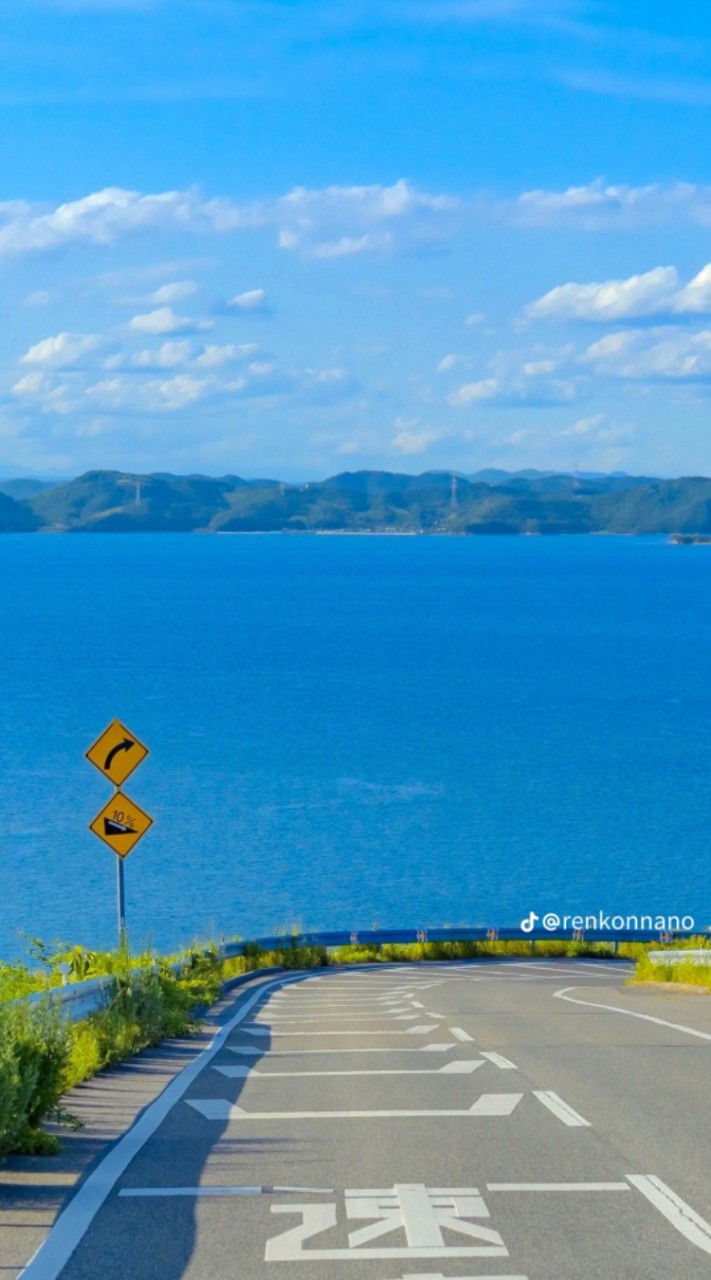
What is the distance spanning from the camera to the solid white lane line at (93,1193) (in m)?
5.55

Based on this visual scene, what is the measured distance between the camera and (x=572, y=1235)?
5.84 metres

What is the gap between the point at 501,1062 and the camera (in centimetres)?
1149

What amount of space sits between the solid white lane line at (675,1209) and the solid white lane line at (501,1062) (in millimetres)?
4227

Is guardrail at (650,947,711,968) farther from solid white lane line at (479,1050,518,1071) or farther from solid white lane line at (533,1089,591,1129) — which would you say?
solid white lane line at (533,1089,591,1129)

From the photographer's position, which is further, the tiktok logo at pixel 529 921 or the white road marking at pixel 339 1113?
the tiktok logo at pixel 529 921

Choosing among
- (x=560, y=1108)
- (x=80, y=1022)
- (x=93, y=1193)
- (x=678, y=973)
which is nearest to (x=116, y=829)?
(x=80, y=1022)

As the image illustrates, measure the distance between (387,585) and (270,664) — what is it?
9200cm

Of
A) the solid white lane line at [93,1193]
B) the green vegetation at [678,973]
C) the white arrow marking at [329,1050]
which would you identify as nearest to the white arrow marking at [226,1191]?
the solid white lane line at [93,1193]

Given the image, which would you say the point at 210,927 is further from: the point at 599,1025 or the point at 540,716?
the point at 540,716

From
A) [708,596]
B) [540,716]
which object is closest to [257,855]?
[540,716]

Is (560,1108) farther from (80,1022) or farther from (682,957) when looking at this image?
(682,957)

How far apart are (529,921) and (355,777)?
20.6 meters

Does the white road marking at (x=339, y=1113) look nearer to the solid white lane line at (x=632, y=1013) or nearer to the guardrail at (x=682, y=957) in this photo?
the solid white lane line at (x=632, y=1013)

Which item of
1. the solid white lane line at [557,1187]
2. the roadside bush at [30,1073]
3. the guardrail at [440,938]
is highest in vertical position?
the roadside bush at [30,1073]
